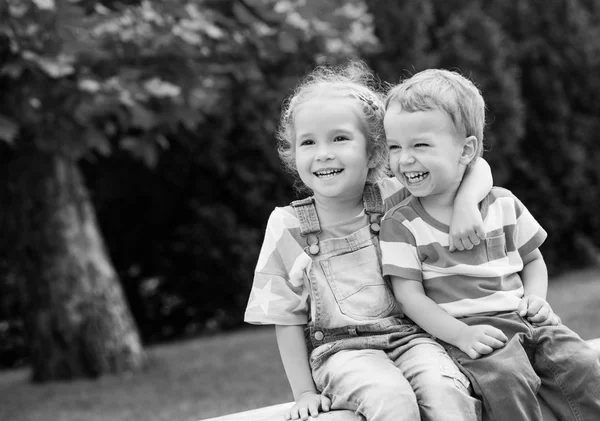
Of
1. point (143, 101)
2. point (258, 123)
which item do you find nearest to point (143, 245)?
point (258, 123)

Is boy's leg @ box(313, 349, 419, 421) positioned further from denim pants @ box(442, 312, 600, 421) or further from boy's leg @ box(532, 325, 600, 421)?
boy's leg @ box(532, 325, 600, 421)

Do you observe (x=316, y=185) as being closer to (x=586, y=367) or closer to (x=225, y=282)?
(x=586, y=367)

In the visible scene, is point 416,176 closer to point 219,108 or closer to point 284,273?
point 284,273

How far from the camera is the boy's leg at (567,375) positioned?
221 cm

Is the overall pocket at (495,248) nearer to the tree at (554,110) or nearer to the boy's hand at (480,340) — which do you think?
the boy's hand at (480,340)

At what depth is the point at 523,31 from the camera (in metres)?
10.1

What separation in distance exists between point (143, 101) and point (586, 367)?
352 cm

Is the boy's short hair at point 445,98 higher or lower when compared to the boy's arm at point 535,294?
A: higher

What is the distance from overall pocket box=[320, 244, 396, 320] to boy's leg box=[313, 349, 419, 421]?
118mm

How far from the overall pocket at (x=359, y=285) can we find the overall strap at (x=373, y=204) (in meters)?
0.09

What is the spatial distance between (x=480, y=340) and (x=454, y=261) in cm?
23

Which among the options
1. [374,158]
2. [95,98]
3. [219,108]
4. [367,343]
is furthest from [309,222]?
[219,108]

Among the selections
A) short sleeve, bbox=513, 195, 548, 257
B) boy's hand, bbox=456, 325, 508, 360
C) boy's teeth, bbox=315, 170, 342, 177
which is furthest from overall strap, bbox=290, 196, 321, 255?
short sleeve, bbox=513, 195, 548, 257

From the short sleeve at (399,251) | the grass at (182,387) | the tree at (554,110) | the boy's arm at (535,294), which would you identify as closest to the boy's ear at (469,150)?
the short sleeve at (399,251)
